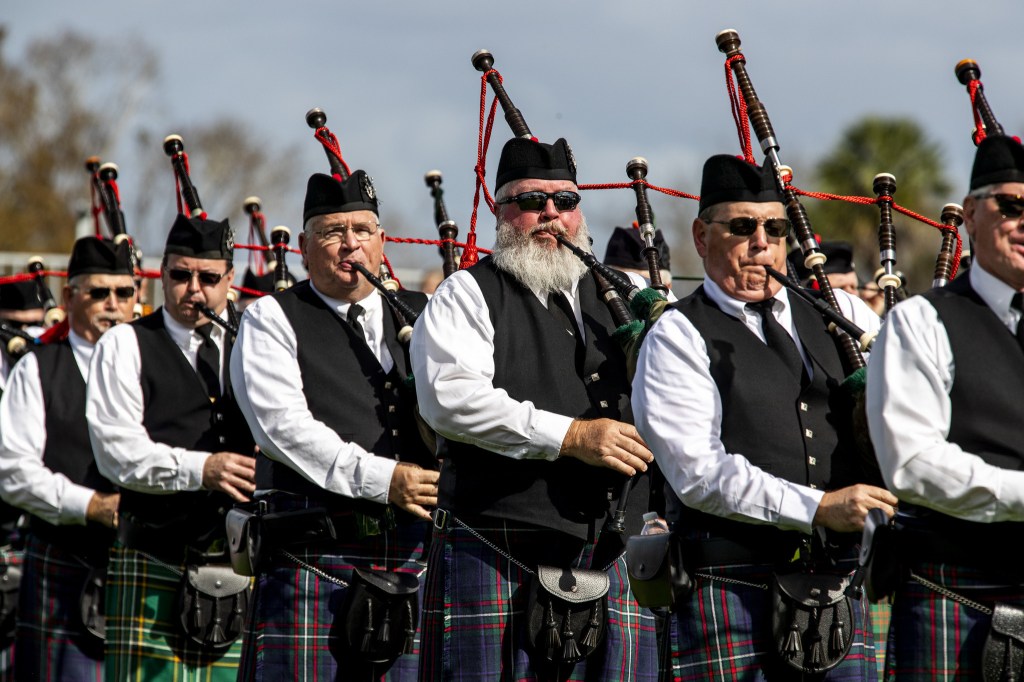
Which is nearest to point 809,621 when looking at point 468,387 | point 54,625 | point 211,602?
point 468,387

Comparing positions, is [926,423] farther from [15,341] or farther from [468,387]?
[15,341]

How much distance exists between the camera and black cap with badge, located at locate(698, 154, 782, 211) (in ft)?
12.9

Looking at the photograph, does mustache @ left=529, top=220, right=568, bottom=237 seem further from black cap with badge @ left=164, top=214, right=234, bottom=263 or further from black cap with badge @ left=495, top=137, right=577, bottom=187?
black cap with badge @ left=164, top=214, right=234, bottom=263

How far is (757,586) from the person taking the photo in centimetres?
367

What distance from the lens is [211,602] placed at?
534cm

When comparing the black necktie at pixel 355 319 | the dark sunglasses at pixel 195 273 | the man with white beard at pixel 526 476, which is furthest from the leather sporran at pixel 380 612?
the dark sunglasses at pixel 195 273

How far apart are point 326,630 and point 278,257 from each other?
2.31 meters

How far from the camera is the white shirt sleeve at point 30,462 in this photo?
18.7 feet

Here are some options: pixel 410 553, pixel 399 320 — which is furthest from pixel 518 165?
pixel 410 553

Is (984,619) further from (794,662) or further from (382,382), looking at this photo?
(382,382)

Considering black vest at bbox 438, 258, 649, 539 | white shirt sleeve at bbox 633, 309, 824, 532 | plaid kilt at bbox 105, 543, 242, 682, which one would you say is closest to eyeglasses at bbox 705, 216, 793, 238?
white shirt sleeve at bbox 633, 309, 824, 532

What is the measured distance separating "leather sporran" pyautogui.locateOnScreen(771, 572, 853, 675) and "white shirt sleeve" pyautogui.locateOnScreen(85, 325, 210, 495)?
226 cm

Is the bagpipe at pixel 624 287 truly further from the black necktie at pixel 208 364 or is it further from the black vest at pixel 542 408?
the black necktie at pixel 208 364

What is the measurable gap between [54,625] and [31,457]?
2.13ft
